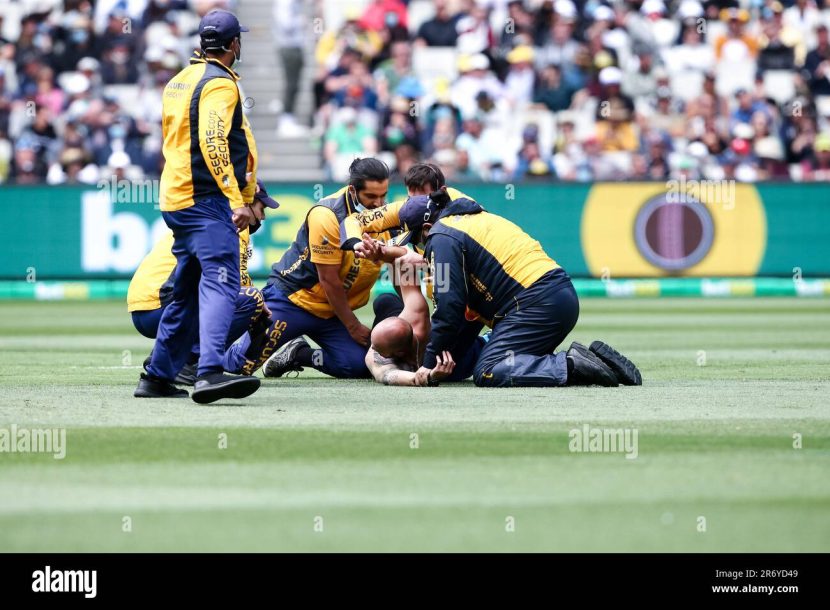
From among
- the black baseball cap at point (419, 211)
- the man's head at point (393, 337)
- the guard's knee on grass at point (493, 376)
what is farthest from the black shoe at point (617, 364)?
the black baseball cap at point (419, 211)

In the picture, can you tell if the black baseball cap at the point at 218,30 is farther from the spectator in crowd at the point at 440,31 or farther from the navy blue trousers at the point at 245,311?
the spectator in crowd at the point at 440,31

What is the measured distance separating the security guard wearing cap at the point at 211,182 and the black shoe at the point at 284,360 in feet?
7.68

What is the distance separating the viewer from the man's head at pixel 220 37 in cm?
941

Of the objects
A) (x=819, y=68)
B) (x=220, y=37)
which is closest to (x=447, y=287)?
(x=220, y=37)

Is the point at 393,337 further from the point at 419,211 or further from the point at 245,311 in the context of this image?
the point at 245,311

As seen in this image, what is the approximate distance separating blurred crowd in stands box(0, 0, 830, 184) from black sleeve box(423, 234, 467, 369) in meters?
13.6

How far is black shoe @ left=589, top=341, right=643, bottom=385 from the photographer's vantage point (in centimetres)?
1063

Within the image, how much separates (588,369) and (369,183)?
83.4 inches

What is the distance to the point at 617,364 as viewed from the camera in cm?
1064

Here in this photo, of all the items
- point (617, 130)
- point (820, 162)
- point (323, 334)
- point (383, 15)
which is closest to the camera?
point (323, 334)

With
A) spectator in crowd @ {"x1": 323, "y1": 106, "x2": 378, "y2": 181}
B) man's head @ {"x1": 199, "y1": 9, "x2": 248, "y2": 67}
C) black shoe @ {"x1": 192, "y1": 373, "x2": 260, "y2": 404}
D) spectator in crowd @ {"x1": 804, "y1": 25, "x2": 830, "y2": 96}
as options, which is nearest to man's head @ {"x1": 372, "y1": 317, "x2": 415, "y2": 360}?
black shoe @ {"x1": 192, "y1": 373, "x2": 260, "y2": 404}

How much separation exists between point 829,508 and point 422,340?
5234 millimetres

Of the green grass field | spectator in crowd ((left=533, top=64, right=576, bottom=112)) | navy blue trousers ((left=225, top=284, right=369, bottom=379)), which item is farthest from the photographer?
spectator in crowd ((left=533, top=64, right=576, bottom=112))

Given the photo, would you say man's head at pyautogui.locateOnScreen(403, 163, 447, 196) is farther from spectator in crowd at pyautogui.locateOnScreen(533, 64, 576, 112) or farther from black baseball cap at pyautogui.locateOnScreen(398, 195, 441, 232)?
spectator in crowd at pyautogui.locateOnScreen(533, 64, 576, 112)
